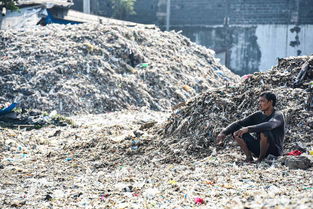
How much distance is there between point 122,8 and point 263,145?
24.9m

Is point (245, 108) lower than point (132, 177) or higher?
higher

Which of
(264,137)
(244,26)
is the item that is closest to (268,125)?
(264,137)

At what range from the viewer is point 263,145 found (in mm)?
5453

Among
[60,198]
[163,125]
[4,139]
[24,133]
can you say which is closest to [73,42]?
[24,133]

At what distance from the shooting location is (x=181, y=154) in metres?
6.61

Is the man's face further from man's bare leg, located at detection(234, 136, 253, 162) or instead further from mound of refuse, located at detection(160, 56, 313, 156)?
mound of refuse, located at detection(160, 56, 313, 156)

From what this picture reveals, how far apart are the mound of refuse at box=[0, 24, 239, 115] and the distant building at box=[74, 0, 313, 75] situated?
10.5 m

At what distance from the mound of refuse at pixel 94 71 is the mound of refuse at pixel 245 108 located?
557 centimetres

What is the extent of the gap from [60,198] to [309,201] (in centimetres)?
276

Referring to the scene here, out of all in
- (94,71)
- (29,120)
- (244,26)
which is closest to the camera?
(29,120)

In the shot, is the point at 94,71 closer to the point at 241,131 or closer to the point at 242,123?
the point at 242,123

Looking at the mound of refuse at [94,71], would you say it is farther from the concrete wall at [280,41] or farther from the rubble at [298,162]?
the concrete wall at [280,41]

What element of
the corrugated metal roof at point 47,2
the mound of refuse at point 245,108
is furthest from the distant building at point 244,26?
the mound of refuse at point 245,108

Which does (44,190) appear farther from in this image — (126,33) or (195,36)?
(195,36)
